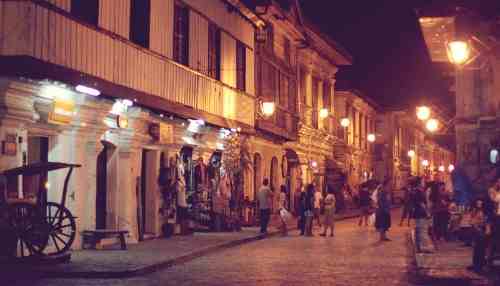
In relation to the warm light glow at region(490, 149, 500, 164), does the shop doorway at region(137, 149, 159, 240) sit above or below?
below

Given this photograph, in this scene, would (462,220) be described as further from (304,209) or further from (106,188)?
(304,209)

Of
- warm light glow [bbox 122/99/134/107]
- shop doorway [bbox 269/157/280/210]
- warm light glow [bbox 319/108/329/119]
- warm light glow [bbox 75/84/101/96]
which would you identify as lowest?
shop doorway [bbox 269/157/280/210]

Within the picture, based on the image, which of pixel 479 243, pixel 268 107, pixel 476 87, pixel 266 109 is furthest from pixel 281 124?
pixel 479 243

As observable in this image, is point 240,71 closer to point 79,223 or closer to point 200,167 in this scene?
point 200,167

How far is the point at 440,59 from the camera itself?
28672mm

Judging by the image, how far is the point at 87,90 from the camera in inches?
685

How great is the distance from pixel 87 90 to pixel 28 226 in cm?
377

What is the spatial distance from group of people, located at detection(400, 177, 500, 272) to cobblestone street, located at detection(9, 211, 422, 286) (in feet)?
3.19

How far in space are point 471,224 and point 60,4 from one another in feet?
30.1

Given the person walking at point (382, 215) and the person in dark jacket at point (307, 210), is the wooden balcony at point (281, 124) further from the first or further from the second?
the person walking at point (382, 215)

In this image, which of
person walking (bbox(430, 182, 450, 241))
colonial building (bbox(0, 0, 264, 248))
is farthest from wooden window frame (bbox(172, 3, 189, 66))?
person walking (bbox(430, 182, 450, 241))

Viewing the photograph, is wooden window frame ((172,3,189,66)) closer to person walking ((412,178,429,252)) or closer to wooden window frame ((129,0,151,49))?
wooden window frame ((129,0,151,49))

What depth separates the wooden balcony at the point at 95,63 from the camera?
50.1ft

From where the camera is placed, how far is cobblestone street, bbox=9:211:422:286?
14.0 metres
